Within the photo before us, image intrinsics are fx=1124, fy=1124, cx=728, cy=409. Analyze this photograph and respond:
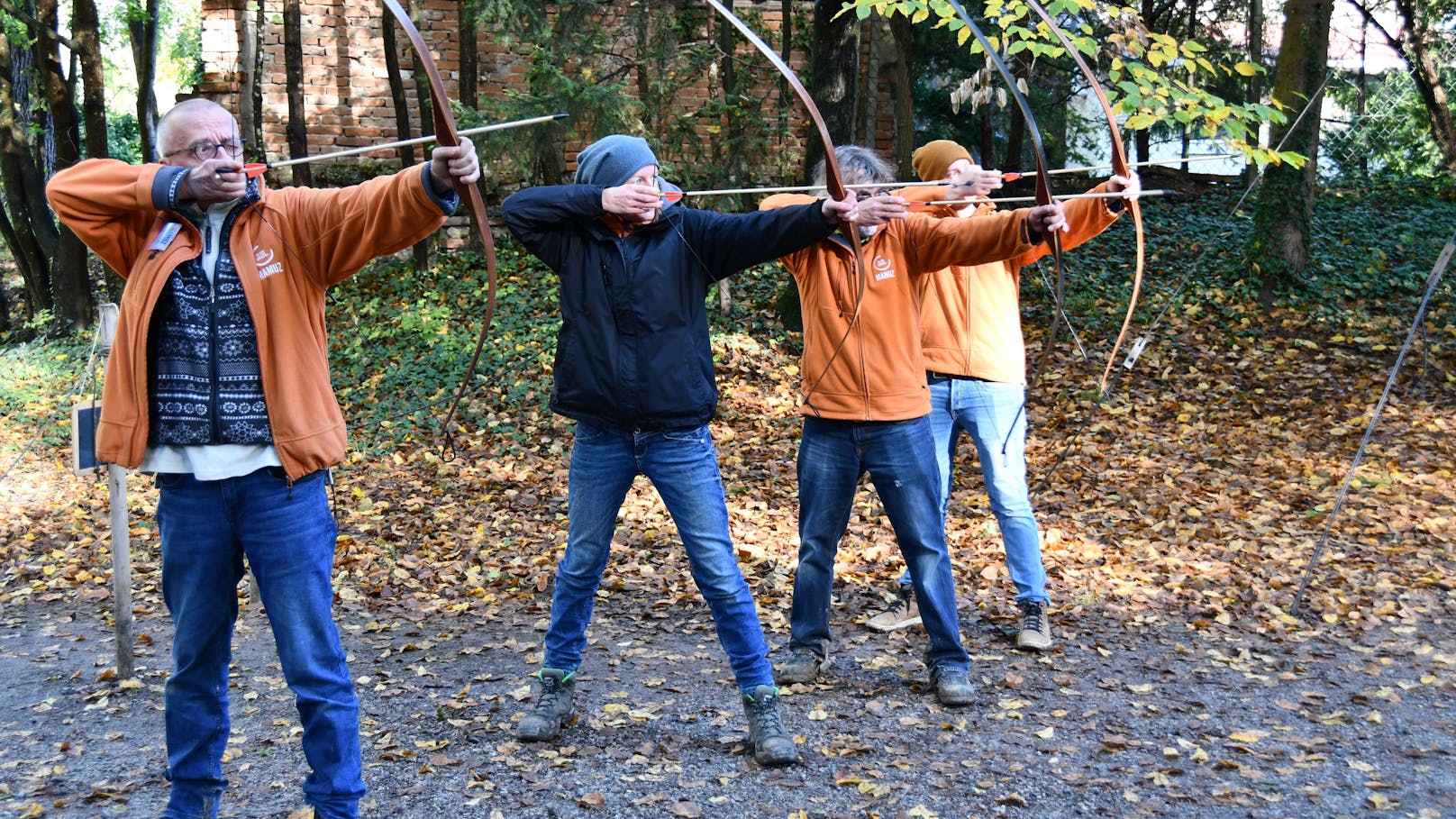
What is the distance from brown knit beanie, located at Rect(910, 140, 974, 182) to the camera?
426cm

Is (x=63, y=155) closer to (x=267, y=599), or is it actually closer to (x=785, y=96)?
(x=785, y=96)

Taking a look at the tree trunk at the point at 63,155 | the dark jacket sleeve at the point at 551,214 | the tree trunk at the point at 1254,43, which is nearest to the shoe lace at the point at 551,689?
the dark jacket sleeve at the point at 551,214

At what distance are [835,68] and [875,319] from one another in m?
5.67

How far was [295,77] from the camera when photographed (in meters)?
11.4

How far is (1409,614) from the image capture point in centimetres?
481

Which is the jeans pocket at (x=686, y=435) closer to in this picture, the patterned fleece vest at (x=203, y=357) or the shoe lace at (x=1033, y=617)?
the patterned fleece vest at (x=203, y=357)

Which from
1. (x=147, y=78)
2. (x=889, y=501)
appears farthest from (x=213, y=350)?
(x=147, y=78)

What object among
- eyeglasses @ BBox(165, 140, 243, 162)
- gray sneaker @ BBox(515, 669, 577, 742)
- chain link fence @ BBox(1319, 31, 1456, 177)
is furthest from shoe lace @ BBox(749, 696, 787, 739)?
chain link fence @ BBox(1319, 31, 1456, 177)

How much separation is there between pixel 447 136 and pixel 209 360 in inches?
29.0

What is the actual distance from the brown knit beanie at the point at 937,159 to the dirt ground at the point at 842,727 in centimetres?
182

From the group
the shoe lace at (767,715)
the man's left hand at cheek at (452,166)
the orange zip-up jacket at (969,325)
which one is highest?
the man's left hand at cheek at (452,166)

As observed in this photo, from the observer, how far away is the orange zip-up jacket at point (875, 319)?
355cm

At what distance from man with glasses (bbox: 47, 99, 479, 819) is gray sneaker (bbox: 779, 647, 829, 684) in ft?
5.50

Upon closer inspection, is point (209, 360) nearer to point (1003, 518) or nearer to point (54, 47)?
point (1003, 518)
